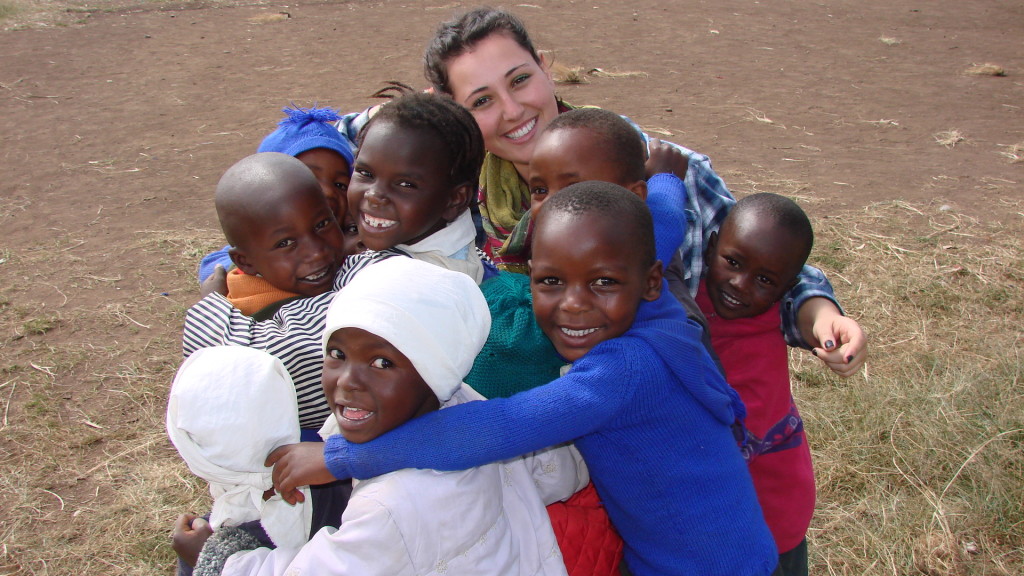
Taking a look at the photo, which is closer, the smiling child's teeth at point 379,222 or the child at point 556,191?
the child at point 556,191

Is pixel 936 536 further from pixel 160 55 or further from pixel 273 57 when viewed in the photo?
pixel 160 55

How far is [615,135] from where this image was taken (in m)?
2.04

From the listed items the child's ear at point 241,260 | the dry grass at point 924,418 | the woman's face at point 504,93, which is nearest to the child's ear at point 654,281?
the woman's face at point 504,93

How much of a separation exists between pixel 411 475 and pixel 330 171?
1.38m

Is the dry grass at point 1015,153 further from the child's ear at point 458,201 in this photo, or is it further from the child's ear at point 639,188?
the child's ear at point 458,201

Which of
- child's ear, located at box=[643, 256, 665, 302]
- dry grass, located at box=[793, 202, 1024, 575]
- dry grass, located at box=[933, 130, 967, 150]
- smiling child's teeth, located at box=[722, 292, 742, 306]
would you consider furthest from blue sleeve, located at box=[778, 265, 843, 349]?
dry grass, located at box=[933, 130, 967, 150]

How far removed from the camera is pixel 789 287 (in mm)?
2307

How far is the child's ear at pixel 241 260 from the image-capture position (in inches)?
82.5

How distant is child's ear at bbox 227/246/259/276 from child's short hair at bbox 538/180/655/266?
864 mm

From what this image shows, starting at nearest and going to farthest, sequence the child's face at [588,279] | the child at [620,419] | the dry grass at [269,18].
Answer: the child at [620,419], the child's face at [588,279], the dry grass at [269,18]

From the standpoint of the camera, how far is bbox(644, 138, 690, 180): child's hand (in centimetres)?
221

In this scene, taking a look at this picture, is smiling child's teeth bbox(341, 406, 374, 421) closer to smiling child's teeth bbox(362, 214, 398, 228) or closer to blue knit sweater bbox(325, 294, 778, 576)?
blue knit sweater bbox(325, 294, 778, 576)

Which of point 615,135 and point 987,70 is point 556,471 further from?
point 987,70

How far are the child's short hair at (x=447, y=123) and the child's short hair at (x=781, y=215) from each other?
0.80m
